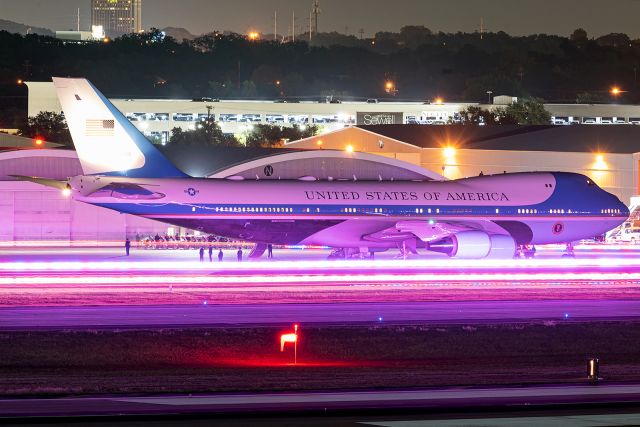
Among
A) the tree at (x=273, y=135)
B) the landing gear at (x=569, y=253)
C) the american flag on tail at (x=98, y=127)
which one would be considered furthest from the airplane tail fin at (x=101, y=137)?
the tree at (x=273, y=135)

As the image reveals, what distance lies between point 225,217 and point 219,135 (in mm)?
91902

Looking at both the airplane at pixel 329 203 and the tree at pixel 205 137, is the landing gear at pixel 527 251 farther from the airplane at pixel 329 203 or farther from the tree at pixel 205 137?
the tree at pixel 205 137

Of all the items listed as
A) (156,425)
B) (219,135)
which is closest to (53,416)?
(156,425)

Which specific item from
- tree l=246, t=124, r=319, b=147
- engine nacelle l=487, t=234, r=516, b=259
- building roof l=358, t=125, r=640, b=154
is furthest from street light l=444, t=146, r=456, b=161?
tree l=246, t=124, r=319, b=147

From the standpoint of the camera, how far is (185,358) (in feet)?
121

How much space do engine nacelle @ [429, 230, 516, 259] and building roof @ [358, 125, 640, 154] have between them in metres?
30.0

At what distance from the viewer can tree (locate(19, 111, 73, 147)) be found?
152 metres

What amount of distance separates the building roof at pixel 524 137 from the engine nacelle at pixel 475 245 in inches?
1182

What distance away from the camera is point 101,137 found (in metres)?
60.1

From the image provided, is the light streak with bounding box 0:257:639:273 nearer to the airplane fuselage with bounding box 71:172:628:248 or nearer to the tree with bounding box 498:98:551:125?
the airplane fuselage with bounding box 71:172:628:248

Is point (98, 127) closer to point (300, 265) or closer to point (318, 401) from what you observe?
point (300, 265)

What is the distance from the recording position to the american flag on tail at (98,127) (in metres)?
60.2

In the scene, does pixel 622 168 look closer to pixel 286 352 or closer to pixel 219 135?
pixel 286 352

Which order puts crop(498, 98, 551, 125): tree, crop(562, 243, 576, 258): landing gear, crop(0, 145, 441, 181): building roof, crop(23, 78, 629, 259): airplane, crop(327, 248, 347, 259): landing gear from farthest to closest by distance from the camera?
crop(498, 98, 551, 125): tree < crop(0, 145, 441, 181): building roof < crop(562, 243, 576, 258): landing gear < crop(327, 248, 347, 259): landing gear < crop(23, 78, 629, 259): airplane
